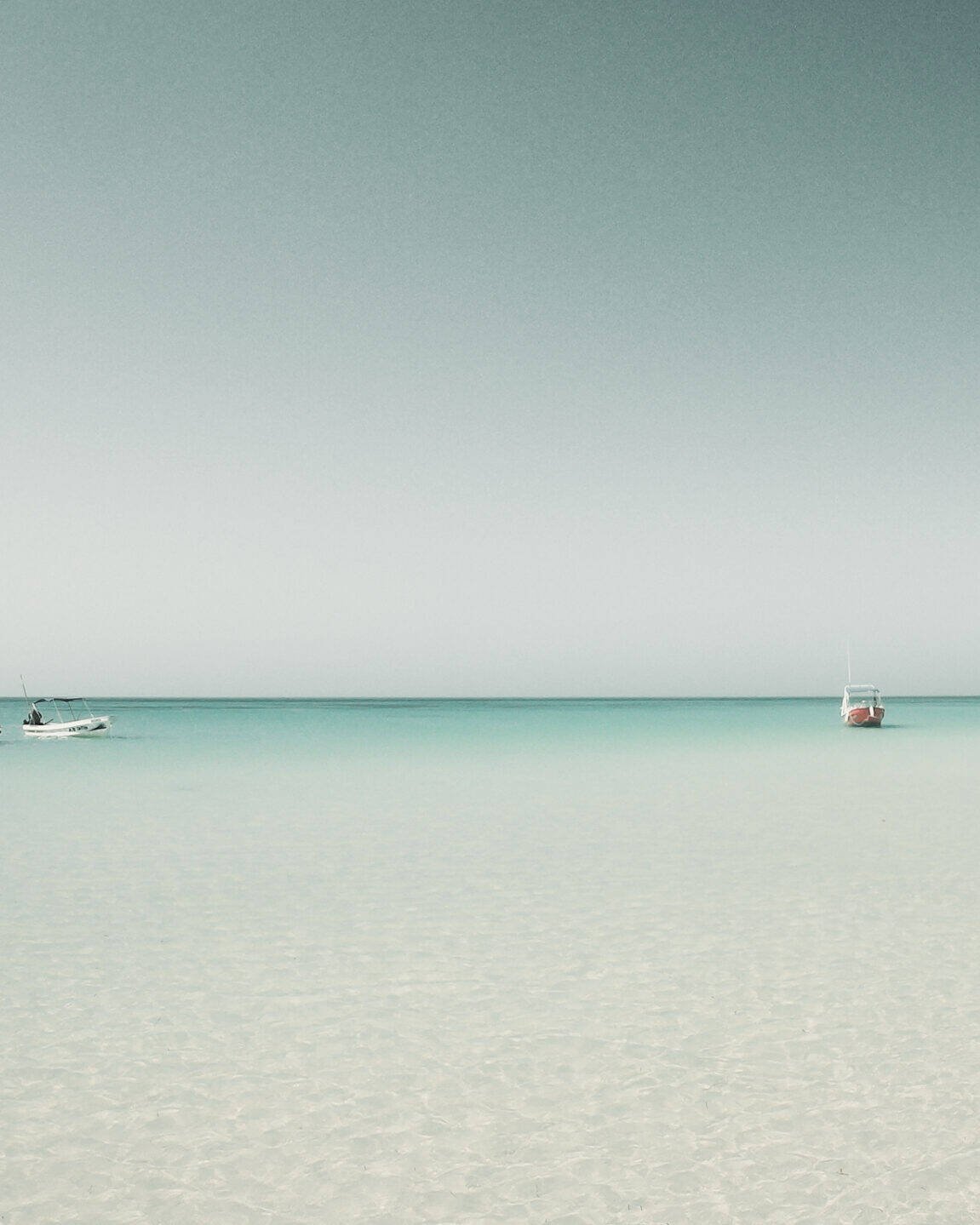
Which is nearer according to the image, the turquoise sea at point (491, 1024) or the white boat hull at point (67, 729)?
the turquoise sea at point (491, 1024)

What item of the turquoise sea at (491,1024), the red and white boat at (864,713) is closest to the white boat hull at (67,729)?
the turquoise sea at (491,1024)

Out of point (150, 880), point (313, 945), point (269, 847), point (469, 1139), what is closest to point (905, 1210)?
point (469, 1139)

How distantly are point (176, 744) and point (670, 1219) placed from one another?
158 feet

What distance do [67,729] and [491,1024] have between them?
178 feet

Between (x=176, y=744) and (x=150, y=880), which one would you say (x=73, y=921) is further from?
(x=176, y=744)

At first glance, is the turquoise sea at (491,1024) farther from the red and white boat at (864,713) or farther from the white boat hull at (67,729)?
the red and white boat at (864,713)

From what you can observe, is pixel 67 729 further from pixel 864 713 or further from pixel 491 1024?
pixel 491 1024

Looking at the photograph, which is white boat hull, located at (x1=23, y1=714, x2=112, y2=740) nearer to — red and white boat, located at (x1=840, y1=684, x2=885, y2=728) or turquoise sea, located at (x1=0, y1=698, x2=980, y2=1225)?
turquoise sea, located at (x1=0, y1=698, x2=980, y2=1225)

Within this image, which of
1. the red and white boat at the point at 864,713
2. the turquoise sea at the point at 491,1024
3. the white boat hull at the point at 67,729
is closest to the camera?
the turquoise sea at the point at 491,1024

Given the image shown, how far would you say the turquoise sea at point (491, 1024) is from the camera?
15.9 feet

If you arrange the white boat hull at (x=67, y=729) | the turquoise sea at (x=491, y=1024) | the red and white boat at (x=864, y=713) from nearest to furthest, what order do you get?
the turquoise sea at (x=491, y=1024) < the white boat hull at (x=67, y=729) < the red and white boat at (x=864, y=713)

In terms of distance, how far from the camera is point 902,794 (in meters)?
24.0

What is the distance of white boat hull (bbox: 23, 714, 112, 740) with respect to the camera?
53750 mm

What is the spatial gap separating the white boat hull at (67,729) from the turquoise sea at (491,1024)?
39633 millimetres
